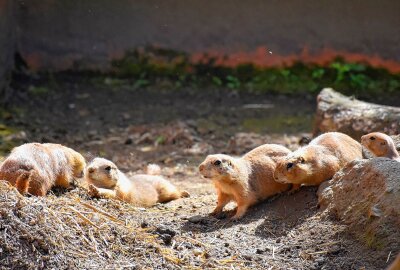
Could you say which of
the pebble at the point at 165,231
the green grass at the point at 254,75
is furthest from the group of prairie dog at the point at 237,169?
the green grass at the point at 254,75

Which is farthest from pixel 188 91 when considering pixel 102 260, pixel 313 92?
pixel 102 260

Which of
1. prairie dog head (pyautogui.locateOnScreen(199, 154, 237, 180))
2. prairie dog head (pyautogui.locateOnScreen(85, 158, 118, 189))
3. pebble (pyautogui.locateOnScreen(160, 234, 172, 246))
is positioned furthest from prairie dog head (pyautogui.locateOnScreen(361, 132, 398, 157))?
prairie dog head (pyautogui.locateOnScreen(85, 158, 118, 189))

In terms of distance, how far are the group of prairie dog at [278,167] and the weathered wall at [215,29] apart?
509 cm

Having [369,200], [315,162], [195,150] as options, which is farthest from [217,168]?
[195,150]

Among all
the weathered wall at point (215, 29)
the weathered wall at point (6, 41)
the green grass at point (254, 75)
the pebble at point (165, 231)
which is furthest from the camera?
the weathered wall at point (215, 29)

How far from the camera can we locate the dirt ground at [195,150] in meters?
5.48

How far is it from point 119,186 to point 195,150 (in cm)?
258

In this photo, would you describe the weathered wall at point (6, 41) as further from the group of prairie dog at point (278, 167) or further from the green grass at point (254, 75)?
the group of prairie dog at point (278, 167)

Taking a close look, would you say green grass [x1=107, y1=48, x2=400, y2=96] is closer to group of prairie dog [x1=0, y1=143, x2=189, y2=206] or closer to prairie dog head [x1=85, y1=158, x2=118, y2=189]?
group of prairie dog [x1=0, y1=143, x2=189, y2=206]

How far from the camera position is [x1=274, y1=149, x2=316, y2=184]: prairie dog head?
20.6 feet

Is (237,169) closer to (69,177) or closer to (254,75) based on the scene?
(69,177)

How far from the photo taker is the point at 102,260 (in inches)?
204

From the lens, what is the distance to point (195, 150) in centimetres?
950

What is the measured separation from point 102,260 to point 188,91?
6712 millimetres
